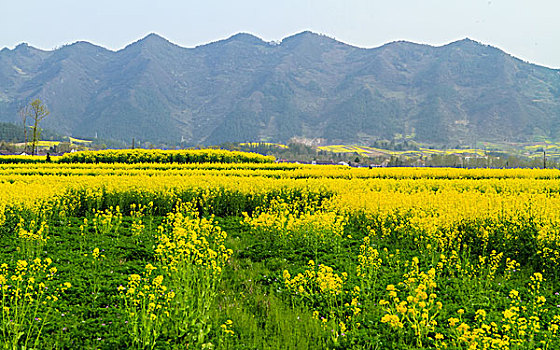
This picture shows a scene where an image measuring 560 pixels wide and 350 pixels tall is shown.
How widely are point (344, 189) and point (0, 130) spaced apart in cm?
14675

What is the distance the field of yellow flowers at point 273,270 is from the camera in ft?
17.1

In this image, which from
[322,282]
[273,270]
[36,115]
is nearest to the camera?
[322,282]

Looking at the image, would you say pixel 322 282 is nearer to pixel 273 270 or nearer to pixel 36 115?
pixel 273 270

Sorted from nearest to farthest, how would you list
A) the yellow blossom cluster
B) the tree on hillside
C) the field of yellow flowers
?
the field of yellow flowers → the yellow blossom cluster → the tree on hillside

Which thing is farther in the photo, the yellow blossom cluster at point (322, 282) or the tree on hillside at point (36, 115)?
the tree on hillside at point (36, 115)

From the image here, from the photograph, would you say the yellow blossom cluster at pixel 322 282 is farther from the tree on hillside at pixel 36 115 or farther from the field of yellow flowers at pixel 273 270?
the tree on hillside at pixel 36 115

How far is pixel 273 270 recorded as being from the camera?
812 cm

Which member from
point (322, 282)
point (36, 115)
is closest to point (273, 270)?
point (322, 282)

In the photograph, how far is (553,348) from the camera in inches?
205

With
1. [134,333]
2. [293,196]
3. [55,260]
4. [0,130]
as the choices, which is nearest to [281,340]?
[134,333]

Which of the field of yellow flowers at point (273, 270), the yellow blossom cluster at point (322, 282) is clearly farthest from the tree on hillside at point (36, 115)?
the yellow blossom cluster at point (322, 282)

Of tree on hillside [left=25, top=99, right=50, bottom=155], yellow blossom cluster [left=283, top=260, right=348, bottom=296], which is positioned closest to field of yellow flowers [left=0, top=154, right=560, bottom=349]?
yellow blossom cluster [left=283, top=260, right=348, bottom=296]

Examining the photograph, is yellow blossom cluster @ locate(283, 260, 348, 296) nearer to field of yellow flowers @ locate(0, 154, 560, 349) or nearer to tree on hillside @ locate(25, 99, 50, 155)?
field of yellow flowers @ locate(0, 154, 560, 349)

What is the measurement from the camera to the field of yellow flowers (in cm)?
522
